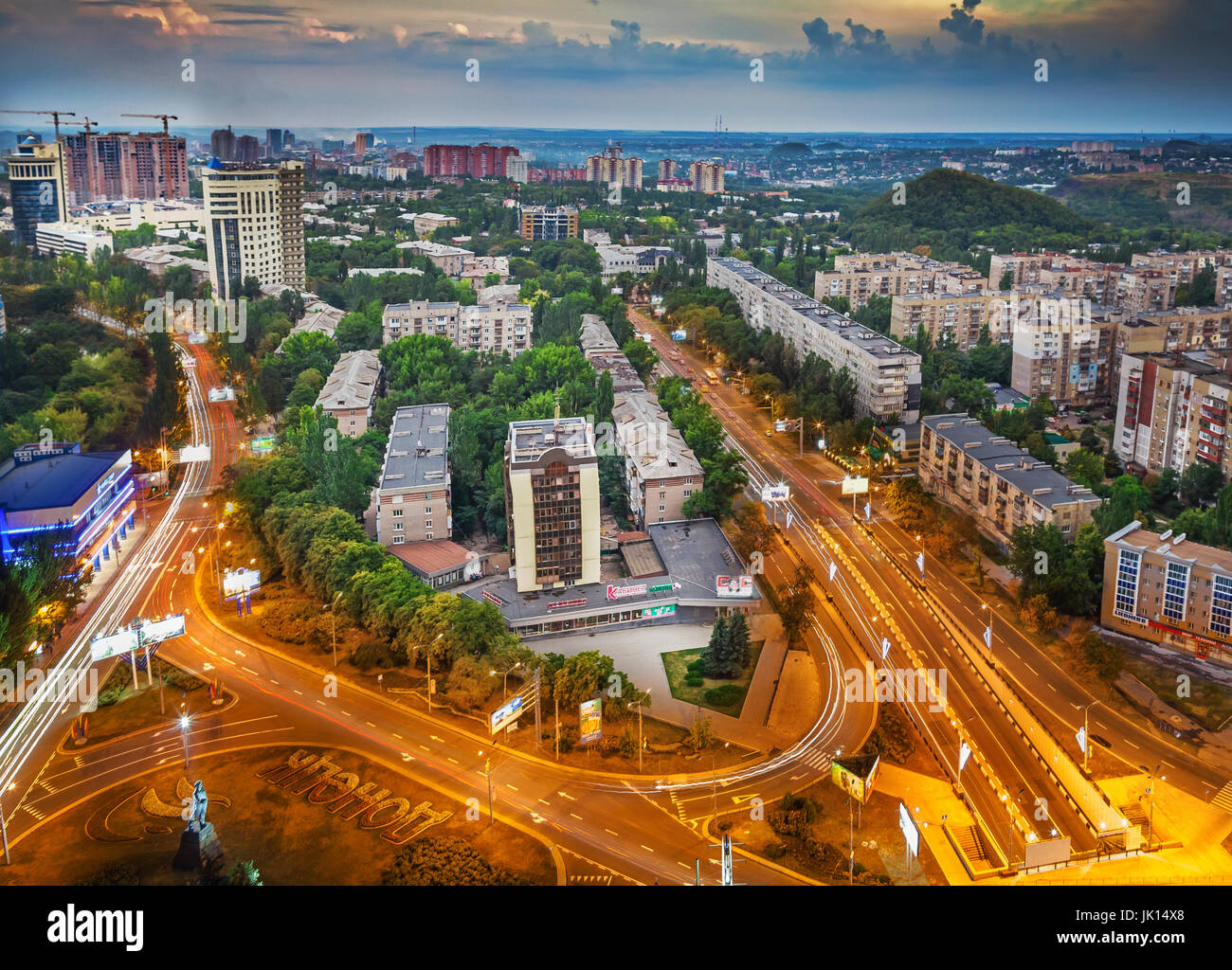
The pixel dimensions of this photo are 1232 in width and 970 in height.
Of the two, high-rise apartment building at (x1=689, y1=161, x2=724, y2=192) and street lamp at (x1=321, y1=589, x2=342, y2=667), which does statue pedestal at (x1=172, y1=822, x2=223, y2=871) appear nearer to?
street lamp at (x1=321, y1=589, x2=342, y2=667)

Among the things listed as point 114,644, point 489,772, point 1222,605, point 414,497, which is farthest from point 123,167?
point 1222,605

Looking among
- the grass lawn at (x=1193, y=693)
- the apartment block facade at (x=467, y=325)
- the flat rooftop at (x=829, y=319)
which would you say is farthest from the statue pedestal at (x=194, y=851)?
the apartment block facade at (x=467, y=325)

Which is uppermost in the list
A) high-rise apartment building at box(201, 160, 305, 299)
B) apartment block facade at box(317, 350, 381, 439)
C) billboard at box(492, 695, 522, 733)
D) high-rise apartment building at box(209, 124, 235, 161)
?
high-rise apartment building at box(209, 124, 235, 161)

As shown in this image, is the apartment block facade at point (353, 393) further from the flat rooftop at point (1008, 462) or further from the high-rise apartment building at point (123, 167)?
the high-rise apartment building at point (123, 167)

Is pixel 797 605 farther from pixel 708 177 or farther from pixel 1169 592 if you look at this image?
pixel 708 177

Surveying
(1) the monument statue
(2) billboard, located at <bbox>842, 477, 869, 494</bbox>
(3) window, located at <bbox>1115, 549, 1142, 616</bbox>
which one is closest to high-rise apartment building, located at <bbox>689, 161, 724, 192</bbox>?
(2) billboard, located at <bbox>842, 477, 869, 494</bbox>
